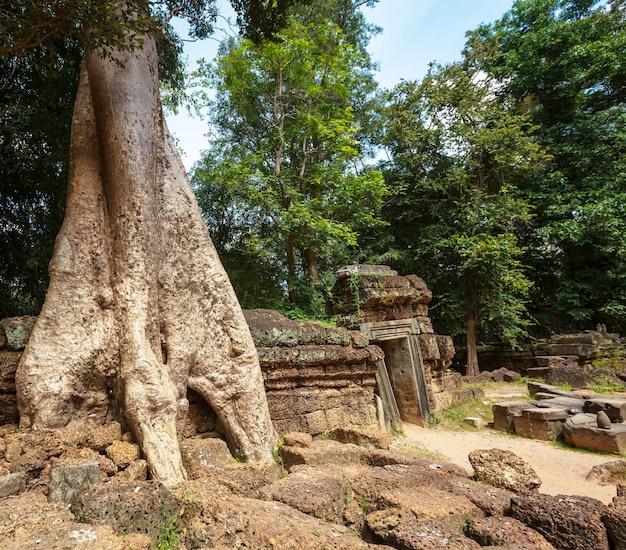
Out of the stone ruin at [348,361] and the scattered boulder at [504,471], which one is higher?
the stone ruin at [348,361]

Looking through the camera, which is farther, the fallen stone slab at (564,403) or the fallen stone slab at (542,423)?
the fallen stone slab at (564,403)

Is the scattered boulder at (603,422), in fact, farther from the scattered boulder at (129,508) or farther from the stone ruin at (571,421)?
the scattered boulder at (129,508)

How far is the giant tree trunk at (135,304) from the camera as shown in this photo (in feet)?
8.81

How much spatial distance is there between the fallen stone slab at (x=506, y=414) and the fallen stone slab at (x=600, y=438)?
3.16 feet

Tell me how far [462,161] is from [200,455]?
40.4 feet

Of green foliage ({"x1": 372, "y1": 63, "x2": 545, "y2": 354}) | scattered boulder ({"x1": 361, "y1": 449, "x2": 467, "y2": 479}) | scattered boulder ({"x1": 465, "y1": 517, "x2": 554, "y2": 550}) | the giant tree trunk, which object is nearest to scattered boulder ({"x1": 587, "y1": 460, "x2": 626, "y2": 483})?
Result: scattered boulder ({"x1": 361, "y1": 449, "x2": 467, "y2": 479})

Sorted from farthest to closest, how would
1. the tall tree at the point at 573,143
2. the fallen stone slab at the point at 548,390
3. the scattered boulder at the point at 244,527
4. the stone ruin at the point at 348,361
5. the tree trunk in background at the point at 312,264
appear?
the tall tree at the point at 573,143 < the tree trunk in background at the point at 312,264 < the fallen stone slab at the point at 548,390 < the stone ruin at the point at 348,361 < the scattered boulder at the point at 244,527

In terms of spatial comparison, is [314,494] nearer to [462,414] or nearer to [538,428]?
[538,428]

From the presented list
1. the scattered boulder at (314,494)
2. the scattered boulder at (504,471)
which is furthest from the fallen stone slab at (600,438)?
the scattered boulder at (314,494)

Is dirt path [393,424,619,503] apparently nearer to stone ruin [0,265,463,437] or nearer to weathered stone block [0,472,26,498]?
stone ruin [0,265,463,437]

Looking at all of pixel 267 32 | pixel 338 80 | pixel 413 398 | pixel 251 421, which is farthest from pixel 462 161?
pixel 251 421

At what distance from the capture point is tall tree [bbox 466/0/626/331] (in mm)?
12258

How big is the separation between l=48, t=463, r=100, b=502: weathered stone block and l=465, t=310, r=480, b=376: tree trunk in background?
1115 cm

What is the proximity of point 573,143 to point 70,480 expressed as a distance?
55.1 feet
